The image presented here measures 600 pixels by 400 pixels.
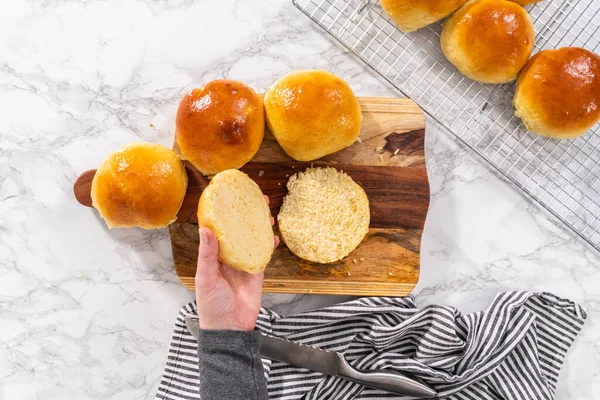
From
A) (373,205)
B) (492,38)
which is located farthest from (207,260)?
(492,38)

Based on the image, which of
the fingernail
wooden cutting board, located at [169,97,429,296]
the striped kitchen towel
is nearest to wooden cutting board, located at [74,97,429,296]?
wooden cutting board, located at [169,97,429,296]

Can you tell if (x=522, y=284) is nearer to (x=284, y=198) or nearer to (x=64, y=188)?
(x=284, y=198)

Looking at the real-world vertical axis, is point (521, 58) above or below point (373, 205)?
above

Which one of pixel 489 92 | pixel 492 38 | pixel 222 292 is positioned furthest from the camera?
pixel 489 92

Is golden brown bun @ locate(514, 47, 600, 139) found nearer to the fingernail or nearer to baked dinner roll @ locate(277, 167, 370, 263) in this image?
baked dinner roll @ locate(277, 167, 370, 263)

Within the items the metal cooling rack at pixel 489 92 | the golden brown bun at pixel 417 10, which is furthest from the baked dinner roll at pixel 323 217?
the golden brown bun at pixel 417 10

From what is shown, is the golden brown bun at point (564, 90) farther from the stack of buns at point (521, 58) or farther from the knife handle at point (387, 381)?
the knife handle at point (387, 381)

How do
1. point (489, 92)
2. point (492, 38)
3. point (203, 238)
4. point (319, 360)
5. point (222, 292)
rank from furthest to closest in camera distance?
point (489, 92)
point (319, 360)
point (492, 38)
point (222, 292)
point (203, 238)

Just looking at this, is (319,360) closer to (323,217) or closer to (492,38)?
(323,217)
